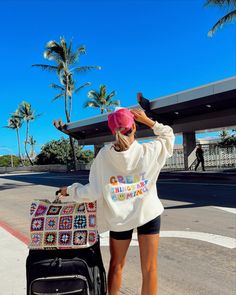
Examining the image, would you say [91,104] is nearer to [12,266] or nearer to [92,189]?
[12,266]

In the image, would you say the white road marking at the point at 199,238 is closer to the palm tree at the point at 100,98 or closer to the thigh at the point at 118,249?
the thigh at the point at 118,249

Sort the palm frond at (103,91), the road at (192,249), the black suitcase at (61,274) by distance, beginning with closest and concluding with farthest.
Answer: the black suitcase at (61,274), the road at (192,249), the palm frond at (103,91)

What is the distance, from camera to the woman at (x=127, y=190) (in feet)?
8.89

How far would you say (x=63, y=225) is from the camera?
262 centimetres

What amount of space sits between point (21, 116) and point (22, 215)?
56863mm

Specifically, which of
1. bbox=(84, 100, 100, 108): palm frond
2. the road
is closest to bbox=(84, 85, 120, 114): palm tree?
bbox=(84, 100, 100, 108): palm frond

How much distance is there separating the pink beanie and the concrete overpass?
16155 millimetres

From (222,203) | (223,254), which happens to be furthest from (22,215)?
(223,254)

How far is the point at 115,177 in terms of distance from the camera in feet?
8.99

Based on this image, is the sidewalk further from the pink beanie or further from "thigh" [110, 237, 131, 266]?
the pink beanie

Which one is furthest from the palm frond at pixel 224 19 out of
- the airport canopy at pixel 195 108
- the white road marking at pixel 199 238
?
the white road marking at pixel 199 238

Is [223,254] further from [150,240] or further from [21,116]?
[21,116]

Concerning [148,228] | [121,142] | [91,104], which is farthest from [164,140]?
[91,104]

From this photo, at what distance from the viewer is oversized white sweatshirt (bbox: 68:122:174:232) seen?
2.71 metres
